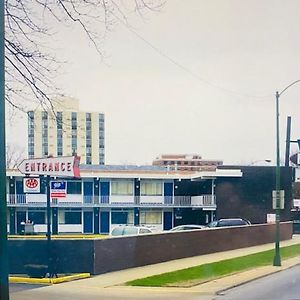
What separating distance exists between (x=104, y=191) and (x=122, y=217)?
249cm


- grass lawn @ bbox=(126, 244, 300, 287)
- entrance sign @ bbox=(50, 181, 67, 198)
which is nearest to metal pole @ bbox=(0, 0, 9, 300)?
grass lawn @ bbox=(126, 244, 300, 287)

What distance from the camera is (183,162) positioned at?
2806 centimetres

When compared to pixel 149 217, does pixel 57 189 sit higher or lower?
higher

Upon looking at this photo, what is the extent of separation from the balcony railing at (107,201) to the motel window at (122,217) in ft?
1.16

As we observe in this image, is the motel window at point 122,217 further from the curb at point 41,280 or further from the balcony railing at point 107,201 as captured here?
the curb at point 41,280

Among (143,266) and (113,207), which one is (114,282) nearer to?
(143,266)

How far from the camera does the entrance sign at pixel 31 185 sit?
18.5 m

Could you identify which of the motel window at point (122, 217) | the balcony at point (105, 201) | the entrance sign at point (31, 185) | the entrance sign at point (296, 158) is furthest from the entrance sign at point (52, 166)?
the entrance sign at point (296, 158)

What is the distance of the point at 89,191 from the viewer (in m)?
26.9

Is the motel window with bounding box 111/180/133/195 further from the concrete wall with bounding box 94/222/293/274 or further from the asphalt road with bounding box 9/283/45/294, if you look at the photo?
the asphalt road with bounding box 9/283/45/294

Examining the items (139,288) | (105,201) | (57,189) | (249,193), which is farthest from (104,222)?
(249,193)

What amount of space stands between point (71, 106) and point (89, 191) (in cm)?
1586

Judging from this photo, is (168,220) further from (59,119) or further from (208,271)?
(59,119)

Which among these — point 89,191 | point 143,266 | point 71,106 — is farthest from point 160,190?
point 71,106
